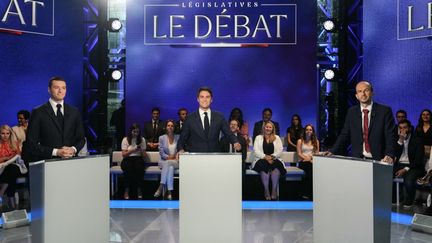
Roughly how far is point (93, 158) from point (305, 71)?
19.2 feet

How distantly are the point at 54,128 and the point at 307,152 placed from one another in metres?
4.34

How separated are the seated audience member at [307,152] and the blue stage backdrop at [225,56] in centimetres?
160

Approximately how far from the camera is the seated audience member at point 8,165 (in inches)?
252

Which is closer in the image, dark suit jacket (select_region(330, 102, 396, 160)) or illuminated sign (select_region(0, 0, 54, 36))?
dark suit jacket (select_region(330, 102, 396, 160))

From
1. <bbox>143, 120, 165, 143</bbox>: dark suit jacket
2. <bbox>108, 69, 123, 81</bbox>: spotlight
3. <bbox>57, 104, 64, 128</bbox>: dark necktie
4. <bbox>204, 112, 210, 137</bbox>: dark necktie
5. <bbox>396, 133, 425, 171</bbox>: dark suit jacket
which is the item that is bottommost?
<bbox>396, 133, 425, 171</bbox>: dark suit jacket

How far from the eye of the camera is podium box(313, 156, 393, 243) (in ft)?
11.5

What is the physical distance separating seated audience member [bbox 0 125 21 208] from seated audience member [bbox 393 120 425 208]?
4947 mm

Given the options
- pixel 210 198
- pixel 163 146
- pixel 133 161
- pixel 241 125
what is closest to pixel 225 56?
pixel 241 125

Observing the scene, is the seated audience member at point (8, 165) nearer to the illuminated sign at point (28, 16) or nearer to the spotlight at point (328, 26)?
the illuminated sign at point (28, 16)

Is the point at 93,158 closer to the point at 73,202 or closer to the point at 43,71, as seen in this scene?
the point at 73,202

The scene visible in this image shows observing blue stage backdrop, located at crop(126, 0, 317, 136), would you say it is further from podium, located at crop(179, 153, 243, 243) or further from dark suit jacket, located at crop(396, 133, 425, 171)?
podium, located at crop(179, 153, 243, 243)

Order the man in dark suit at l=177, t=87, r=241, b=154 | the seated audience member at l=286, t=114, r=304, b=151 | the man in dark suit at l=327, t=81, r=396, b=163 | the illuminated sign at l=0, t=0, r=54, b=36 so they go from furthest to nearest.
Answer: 1. the seated audience member at l=286, t=114, r=304, b=151
2. the illuminated sign at l=0, t=0, r=54, b=36
3. the man in dark suit at l=177, t=87, r=241, b=154
4. the man in dark suit at l=327, t=81, r=396, b=163

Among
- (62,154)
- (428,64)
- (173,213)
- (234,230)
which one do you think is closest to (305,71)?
(428,64)

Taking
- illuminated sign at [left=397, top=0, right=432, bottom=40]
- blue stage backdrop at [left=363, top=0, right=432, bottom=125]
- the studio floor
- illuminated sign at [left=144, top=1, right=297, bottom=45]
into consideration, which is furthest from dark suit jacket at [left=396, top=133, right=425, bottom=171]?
→ illuminated sign at [left=144, top=1, right=297, bottom=45]
